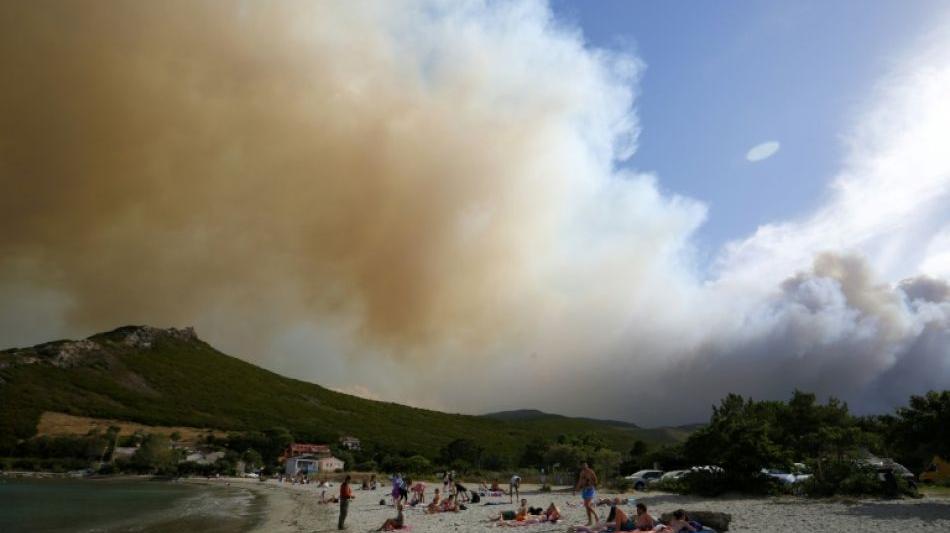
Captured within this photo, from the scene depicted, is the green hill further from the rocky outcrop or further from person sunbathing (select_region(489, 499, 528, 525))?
person sunbathing (select_region(489, 499, 528, 525))

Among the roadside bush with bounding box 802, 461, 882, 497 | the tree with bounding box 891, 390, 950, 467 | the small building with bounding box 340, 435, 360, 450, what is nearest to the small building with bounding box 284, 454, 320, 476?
the small building with bounding box 340, 435, 360, 450

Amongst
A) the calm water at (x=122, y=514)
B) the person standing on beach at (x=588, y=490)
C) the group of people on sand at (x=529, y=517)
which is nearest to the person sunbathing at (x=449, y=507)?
the group of people on sand at (x=529, y=517)

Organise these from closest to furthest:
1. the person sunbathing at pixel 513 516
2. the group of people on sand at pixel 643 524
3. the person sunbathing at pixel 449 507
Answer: the group of people on sand at pixel 643 524 → the person sunbathing at pixel 513 516 → the person sunbathing at pixel 449 507

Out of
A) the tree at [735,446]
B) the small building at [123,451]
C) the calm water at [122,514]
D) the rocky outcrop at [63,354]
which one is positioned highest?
the rocky outcrop at [63,354]

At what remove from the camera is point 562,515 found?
79.3 feet

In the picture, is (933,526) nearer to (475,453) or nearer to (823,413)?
(823,413)

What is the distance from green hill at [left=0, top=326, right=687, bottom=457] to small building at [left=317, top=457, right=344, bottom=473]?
24.9 meters

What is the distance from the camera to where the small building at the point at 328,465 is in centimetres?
10025

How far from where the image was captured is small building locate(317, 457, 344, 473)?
100 m

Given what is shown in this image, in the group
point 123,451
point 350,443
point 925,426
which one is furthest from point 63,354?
point 925,426

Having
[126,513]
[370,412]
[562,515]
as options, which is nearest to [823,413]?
[562,515]

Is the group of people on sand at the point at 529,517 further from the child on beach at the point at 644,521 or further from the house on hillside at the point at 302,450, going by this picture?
the house on hillside at the point at 302,450

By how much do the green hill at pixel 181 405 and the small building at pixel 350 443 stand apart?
3.27 meters

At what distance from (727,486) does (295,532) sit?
70.7 ft
